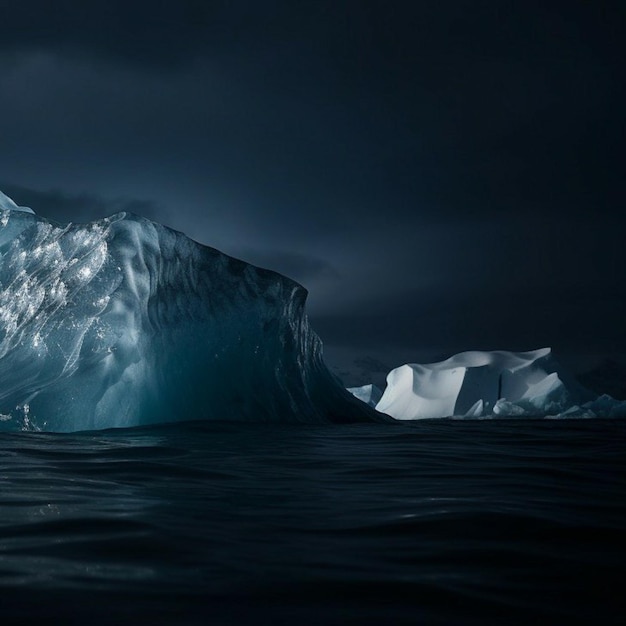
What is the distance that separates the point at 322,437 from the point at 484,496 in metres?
4.80

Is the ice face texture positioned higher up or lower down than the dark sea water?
higher up

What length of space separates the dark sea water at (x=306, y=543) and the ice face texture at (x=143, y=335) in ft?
15.0

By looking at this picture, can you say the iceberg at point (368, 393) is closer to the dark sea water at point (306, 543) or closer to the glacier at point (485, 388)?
the glacier at point (485, 388)

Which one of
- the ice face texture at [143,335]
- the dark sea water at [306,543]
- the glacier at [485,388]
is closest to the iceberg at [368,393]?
the glacier at [485,388]

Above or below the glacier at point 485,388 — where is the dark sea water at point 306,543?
below

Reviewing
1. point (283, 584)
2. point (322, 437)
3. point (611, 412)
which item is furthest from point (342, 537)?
point (611, 412)

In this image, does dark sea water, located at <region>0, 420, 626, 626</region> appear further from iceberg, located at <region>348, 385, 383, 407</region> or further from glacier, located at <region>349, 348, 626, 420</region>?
iceberg, located at <region>348, 385, 383, 407</region>

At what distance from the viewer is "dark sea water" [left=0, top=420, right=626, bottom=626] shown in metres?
1.82

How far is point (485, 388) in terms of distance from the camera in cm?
3712

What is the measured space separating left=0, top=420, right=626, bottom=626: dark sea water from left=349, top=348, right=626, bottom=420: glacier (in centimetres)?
2862

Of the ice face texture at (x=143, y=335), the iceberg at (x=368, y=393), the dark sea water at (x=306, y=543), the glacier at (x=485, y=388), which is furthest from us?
the iceberg at (x=368, y=393)

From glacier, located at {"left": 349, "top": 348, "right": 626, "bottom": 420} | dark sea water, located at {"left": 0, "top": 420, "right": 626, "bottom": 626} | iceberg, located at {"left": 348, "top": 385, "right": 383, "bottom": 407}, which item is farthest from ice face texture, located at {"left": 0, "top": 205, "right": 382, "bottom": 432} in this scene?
iceberg, located at {"left": 348, "top": 385, "right": 383, "bottom": 407}

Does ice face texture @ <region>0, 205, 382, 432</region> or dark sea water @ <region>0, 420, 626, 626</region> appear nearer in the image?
dark sea water @ <region>0, 420, 626, 626</region>

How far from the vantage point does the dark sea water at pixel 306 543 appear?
5.96 ft
